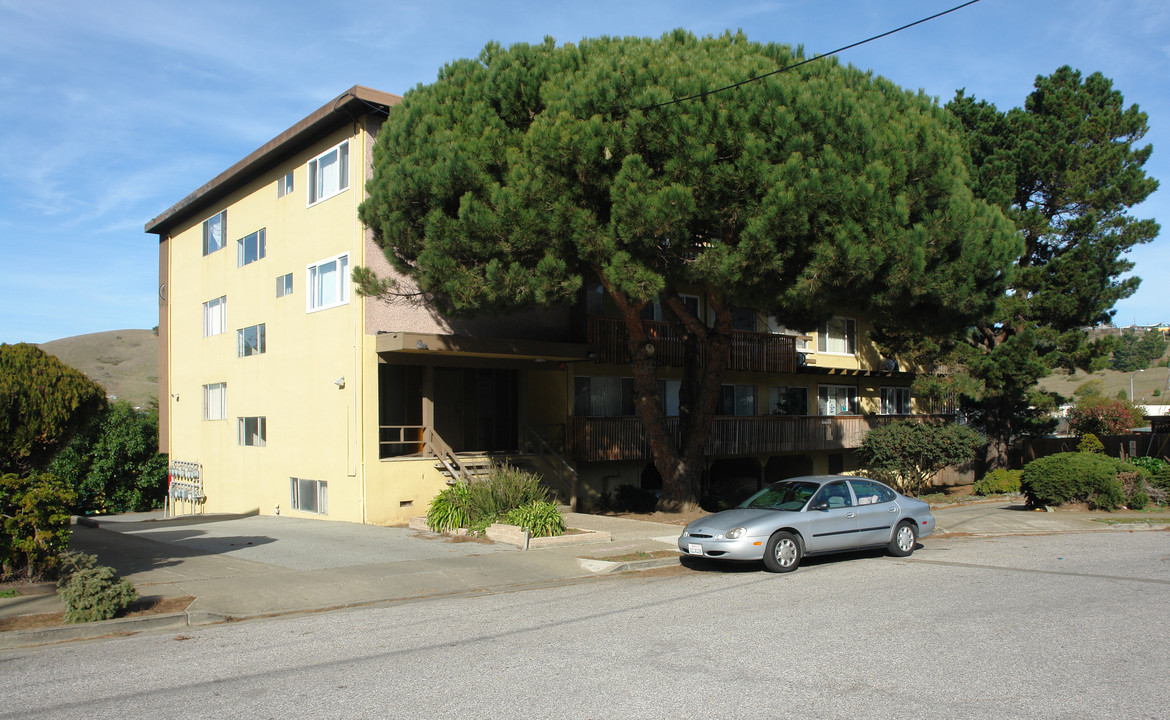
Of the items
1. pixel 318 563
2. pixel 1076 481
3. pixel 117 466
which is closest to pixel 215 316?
pixel 117 466

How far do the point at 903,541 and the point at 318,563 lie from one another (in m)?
9.02

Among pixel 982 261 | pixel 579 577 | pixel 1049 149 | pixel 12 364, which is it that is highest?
pixel 1049 149

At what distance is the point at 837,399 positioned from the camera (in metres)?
31.7

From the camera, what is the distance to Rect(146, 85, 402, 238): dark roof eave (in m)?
18.7

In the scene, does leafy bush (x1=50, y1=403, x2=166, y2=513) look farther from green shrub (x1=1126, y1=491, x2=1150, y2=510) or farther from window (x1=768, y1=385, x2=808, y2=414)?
green shrub (x1=1126, y1=491, x2=1150, y2=510)

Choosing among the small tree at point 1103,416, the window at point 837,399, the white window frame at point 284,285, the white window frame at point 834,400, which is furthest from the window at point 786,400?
the white window frame at point 284,285

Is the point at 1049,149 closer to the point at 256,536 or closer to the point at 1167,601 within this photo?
the point at 1167,601

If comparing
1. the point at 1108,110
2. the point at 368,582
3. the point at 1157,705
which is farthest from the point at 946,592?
the point at 1108,110

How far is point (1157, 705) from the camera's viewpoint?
5.66 meters

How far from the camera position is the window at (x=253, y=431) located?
76.3 ft

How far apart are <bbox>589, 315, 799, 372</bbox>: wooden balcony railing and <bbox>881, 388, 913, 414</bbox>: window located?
7.70 m

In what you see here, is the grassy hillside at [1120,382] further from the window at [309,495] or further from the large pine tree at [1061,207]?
the window at [309,495]

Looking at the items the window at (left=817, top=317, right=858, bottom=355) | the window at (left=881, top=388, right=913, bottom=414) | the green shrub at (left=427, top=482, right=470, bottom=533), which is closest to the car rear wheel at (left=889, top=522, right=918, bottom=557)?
the green shrub at (left=427, top=482, right=470, bottom=533)

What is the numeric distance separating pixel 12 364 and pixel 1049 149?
28898 mm
